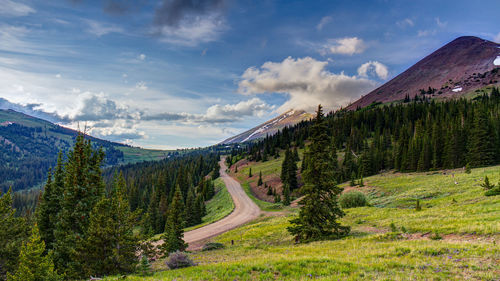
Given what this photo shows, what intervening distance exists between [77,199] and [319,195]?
21441 millimetres

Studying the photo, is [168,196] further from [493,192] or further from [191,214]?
[493,192]

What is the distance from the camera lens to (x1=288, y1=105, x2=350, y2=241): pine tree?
2044 cm

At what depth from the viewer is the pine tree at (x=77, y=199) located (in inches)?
Answer: 762

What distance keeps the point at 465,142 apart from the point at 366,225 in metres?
58.8

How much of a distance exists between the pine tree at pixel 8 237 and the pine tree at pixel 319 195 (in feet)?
84.5

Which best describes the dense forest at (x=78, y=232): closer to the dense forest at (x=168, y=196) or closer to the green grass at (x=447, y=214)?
the dense forest at (x=168, y=196)

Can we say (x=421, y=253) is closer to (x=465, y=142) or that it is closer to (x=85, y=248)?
(x=85, y=248)

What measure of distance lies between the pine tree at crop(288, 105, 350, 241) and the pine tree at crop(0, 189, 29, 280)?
84.5ft

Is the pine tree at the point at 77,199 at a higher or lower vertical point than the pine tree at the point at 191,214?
higher

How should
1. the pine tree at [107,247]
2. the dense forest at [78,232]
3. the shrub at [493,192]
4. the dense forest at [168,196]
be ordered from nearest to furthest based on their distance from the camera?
the dense forest at [78,232]
the pine tree at [107,247]
the shrub at [493,192]
the dense forest at [168,196]

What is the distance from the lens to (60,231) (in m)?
20.2

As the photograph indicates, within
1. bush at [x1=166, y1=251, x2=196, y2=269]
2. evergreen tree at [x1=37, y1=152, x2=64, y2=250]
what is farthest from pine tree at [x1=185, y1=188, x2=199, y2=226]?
bush at [x1=166, y1=251, x2=196, y2=269]

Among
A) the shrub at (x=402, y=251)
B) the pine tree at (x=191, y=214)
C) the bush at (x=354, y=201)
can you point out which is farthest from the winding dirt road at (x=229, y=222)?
the shrub at (x=402, y=251)

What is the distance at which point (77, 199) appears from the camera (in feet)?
70.9
